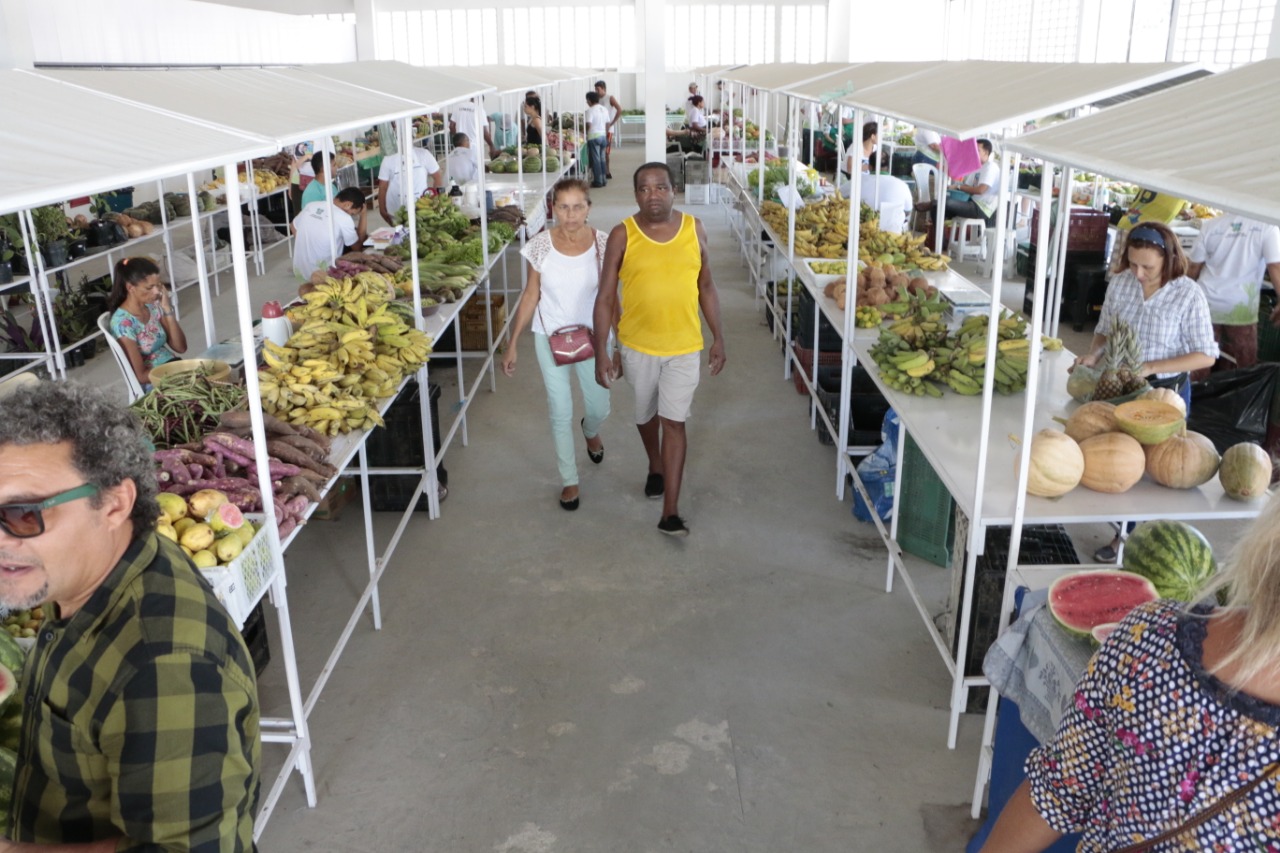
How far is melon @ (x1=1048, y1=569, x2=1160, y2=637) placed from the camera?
2.69 metres

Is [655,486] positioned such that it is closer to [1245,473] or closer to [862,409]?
[862,409]

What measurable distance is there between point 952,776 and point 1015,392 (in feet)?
5.76

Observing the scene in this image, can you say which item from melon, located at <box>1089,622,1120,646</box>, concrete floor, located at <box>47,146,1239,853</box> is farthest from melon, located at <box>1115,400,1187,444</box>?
concrete floor, located at <box>47,146,1239,853</box>

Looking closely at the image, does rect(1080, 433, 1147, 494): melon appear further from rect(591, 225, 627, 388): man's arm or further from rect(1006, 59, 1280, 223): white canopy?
rect(591, 225, 627, 388): man's arm

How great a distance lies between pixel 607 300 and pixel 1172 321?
8.64ft

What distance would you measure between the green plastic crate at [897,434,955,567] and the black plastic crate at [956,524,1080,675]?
0.94 metres

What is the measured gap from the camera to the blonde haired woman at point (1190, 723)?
1.43 metres

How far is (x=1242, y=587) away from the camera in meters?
1.46

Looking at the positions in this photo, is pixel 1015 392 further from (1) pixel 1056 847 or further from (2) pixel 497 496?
(2) pixel 497 496

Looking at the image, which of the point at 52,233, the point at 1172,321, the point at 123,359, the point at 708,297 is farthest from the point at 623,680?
the point at 52,233

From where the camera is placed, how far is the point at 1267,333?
22.9 ft

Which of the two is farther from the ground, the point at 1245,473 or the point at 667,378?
the point at 1245,473

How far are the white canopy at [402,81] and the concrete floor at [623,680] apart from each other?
7.42 feet

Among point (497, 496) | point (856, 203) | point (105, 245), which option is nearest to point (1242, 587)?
point (856, 203)
